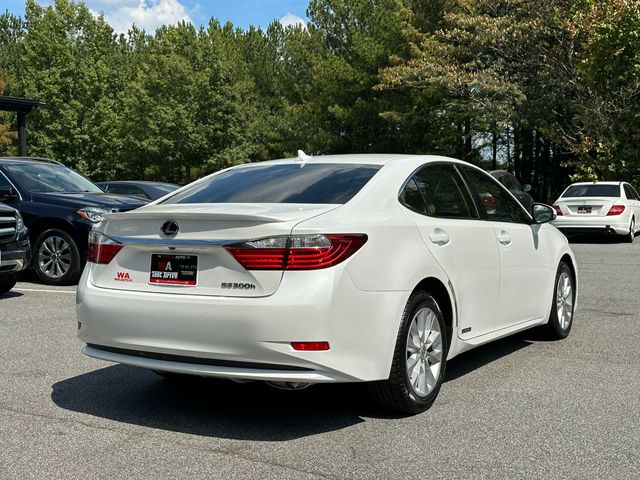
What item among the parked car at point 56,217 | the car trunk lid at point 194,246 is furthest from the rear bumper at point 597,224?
the car trunk lid at point 194,246

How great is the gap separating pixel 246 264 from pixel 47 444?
56.0 inches

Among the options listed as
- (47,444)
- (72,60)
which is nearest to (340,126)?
(72,60)

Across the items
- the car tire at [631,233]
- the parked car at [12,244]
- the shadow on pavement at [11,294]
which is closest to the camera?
the parked car at [12,244]

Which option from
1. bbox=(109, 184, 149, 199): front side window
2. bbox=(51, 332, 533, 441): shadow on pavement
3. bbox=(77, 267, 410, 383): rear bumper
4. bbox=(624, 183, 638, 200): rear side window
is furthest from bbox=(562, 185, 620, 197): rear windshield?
bbox=(77, 267, 410, 383): rear bumper

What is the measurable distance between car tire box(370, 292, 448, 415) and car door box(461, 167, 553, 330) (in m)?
1.03

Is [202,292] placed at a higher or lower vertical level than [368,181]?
lower

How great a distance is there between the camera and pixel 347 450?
3.94m

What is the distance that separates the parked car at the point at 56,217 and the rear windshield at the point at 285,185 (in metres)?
5.38

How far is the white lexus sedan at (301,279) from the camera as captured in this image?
3955mm

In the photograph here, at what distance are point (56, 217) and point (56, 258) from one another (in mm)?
572

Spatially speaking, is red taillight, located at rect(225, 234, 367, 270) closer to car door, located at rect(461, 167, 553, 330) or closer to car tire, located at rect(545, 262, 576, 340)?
car door, located at rect(461, 167, 553, 330)

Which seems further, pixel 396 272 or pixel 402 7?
pixel 402 7

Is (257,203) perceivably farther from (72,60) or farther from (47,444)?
(72,60)

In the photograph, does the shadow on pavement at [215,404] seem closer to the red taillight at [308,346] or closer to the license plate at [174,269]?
the red taillight at [308,346]
